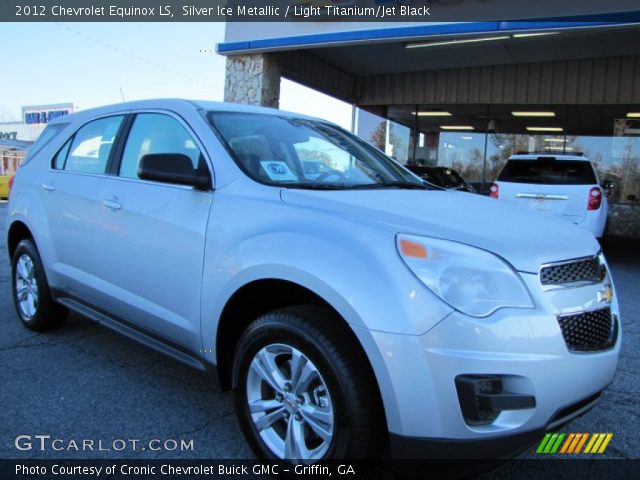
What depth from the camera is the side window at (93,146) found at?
372 cm

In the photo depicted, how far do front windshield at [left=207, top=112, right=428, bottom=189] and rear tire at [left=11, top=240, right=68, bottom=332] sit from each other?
2.05 m

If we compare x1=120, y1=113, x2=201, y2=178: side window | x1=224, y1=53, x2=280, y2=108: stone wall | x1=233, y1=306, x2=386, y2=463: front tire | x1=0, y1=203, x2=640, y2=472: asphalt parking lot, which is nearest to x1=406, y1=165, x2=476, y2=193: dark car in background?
x1=224, y1=53, x2=280, y2=108: stone wall

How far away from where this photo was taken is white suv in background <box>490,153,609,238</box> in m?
8.41

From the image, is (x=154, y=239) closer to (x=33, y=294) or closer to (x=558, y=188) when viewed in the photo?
(x=33, y=294)

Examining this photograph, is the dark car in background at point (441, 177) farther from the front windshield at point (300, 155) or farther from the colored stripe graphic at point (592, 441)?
the colored stripe graphic at point (592, 441)

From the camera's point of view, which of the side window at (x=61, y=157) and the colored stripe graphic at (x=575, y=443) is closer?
the colored stripe graphic at (x=575, y=443)

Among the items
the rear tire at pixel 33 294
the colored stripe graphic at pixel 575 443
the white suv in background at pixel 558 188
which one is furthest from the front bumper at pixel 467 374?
the white suv in background at pixel 558 188

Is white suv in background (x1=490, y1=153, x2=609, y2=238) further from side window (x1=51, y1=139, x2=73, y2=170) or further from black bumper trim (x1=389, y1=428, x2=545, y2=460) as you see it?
black bumper trim (x1=389, y1=428, x2=545, y2=460)

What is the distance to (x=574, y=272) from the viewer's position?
2301 millimetres

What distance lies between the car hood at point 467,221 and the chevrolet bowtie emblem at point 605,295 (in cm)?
18

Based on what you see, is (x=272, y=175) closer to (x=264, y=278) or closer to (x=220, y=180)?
(x=220, y=180)

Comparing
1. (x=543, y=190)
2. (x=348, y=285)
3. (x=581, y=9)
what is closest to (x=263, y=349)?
(x=348, y=285)

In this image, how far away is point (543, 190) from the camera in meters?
8.57

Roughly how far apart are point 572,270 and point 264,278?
131cm
